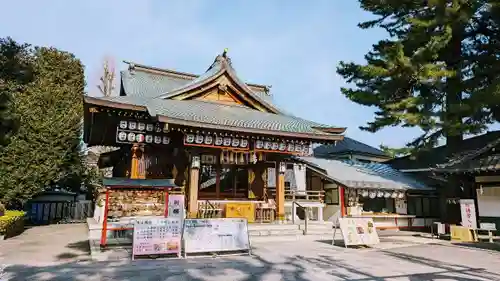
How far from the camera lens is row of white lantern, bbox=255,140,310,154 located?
15.6 metres

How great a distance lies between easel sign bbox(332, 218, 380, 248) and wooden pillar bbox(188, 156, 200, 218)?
560cm

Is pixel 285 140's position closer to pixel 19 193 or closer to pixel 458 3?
pixel 458 3

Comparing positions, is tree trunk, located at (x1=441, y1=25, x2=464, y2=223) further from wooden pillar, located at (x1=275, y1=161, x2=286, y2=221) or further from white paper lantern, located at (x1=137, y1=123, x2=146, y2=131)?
white paper lantern, located at (x1=137, y1=123, x2=146, y2=131)

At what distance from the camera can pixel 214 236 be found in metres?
9.70

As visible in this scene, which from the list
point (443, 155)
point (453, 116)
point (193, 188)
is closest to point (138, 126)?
point (193, 188)

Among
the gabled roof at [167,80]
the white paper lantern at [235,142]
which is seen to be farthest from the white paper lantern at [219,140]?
the gabled roof at [167,80]

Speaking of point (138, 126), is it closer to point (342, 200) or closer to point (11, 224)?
point (11, 224)

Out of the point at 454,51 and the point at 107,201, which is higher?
the point at 454,51

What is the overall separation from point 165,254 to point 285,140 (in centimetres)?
830

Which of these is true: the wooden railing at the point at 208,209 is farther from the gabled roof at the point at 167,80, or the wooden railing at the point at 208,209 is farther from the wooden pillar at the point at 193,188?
the gabled roof at the point at 167,80

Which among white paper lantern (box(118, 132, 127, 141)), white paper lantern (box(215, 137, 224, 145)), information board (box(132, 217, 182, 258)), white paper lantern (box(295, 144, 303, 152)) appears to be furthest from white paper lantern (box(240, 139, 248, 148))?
information board (box(132, 217, 182, 258))

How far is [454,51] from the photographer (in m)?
A: 17.7

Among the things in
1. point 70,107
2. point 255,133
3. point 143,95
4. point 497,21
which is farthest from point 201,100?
point 497,21

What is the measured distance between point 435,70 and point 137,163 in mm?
13767
